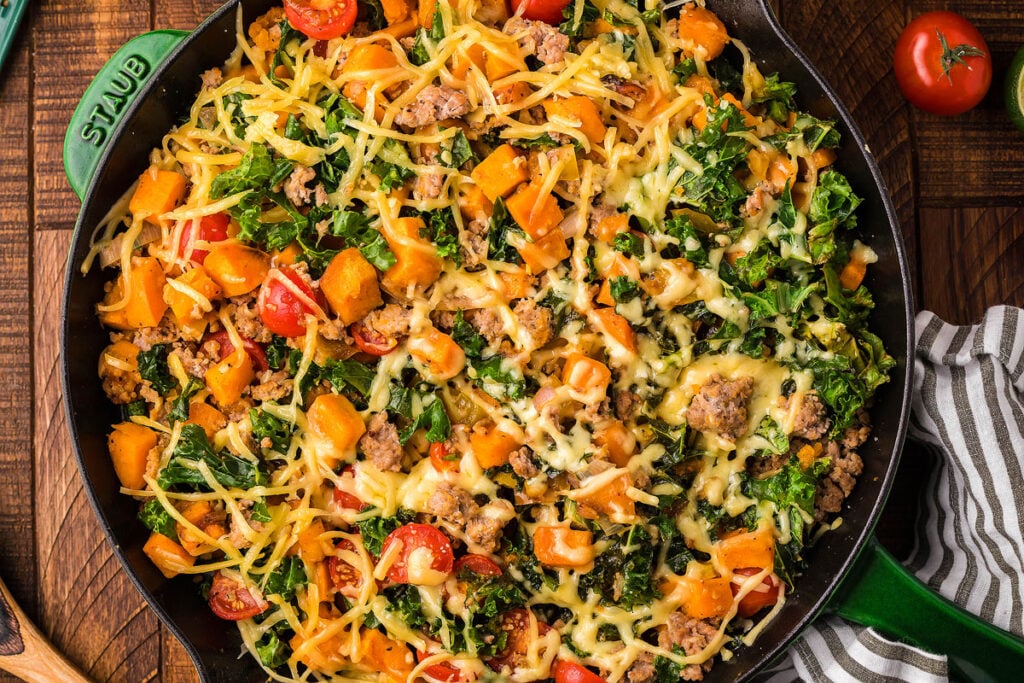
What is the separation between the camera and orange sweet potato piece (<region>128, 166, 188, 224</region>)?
3705mm

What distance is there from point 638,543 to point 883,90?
7.99 ft

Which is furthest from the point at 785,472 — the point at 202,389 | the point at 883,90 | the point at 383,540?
the point at 202,389

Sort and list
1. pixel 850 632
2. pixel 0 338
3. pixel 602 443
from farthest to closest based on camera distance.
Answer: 1. pixel 0 338
2. pixel 850 632
3. pixel 602 443

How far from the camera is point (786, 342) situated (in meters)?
3.72

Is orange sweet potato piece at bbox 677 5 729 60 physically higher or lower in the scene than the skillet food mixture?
higher

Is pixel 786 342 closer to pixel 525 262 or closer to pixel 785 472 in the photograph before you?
pixel 785 472

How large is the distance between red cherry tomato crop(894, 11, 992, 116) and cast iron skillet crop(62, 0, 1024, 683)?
0.69 metres

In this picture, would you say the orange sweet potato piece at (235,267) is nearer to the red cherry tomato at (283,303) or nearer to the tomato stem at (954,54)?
the red cherry tomato at (283,303)

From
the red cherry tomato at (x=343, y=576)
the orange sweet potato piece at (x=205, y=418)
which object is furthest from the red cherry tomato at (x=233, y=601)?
the orange sweet potato piece at (x=205, y=418)

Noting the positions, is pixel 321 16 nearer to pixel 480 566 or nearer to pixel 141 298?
pixel 141 298

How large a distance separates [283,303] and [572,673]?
1.81m

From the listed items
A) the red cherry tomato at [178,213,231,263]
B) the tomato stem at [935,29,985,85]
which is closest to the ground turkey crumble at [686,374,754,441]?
the tomato stem at [935,29,985,85]

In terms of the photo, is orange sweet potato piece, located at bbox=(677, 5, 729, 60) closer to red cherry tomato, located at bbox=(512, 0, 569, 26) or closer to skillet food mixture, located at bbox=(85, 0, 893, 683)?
skillet food mixture, located at bbox=(85, 0, 893, 683)

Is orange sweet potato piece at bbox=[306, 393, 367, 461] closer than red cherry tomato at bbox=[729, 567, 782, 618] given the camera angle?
Yes
